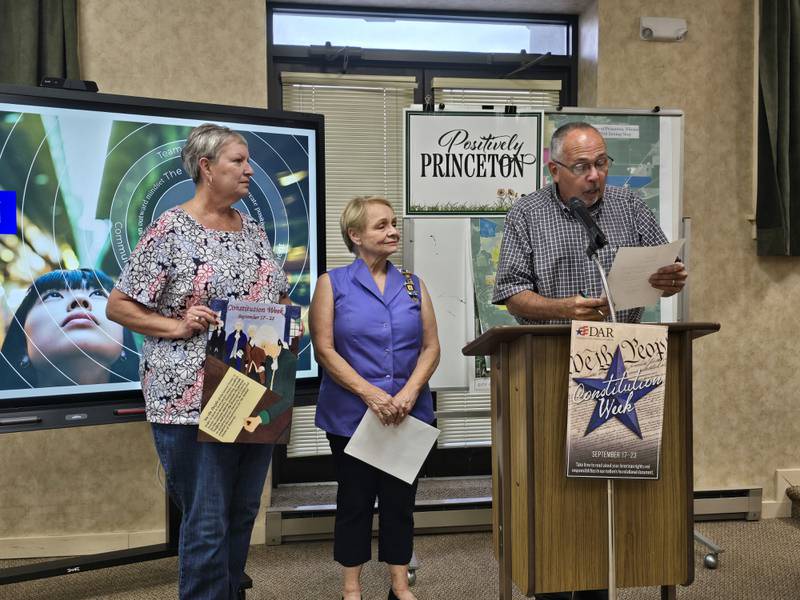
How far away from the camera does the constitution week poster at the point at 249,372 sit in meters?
2.03

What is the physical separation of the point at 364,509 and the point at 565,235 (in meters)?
1.10

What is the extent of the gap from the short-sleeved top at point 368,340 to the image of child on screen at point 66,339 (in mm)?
714

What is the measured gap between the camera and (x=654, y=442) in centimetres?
186

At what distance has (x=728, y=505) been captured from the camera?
384cm

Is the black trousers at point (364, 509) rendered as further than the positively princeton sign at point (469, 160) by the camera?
No

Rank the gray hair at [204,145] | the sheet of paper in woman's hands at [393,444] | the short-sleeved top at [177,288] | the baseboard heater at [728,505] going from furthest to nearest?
the baseboard heater at [728,505]
the sheet of paper in woman's hands at [393,444]
the gray hair at [204,145]
the short-sleeved top at [177,288]

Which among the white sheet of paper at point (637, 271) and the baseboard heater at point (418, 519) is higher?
the white sheet of paper at point (637, 271)

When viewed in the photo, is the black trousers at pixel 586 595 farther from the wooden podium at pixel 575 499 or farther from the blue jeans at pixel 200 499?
the blue jeans at pixel 200 499

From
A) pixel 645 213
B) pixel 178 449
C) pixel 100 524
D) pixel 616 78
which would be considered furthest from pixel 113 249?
pixel 616 78

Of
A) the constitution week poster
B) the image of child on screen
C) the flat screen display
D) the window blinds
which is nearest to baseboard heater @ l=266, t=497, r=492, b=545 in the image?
the window blinds

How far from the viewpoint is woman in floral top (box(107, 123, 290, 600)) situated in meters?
2.02

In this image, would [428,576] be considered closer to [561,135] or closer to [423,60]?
[561,135]

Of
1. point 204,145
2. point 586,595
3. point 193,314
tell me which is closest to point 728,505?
point 586,595

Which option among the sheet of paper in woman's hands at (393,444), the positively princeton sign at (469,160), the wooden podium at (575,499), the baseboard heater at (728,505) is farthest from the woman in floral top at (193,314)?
the baseboard heater at (728,505)
